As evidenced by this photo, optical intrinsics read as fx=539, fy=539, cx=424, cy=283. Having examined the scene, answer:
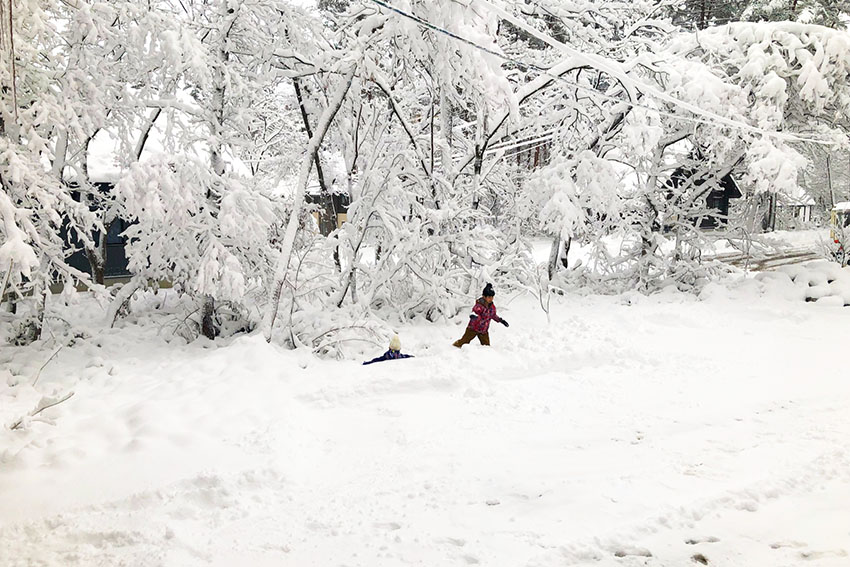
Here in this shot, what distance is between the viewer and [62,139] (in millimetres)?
7750

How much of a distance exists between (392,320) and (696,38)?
879 centimetres

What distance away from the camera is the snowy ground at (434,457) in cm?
339

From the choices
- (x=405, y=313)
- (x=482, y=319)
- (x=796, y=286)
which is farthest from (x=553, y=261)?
(x=482, y=319)

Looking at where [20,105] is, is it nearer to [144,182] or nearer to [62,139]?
[62,139]

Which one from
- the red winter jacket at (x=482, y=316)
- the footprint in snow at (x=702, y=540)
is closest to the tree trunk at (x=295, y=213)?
the red winter jacket at (x=482, y=316)

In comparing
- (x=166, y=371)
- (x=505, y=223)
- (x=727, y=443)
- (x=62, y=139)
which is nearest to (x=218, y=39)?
(x=62, y=139)

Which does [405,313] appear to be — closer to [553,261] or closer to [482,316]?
[482,316]

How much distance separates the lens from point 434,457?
15.2 ft

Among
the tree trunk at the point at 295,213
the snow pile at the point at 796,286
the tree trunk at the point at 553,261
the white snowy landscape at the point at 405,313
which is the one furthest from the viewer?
the tree trunk at the point at 553,261

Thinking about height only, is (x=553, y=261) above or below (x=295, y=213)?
below

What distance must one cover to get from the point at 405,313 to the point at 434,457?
579cm

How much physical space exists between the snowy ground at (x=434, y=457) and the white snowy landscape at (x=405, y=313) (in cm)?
3

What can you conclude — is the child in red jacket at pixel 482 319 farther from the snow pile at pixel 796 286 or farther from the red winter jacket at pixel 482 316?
the snow pile at pixel 796 286

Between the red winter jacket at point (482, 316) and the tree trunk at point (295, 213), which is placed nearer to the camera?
the red winter jacket at point (482, 316)
